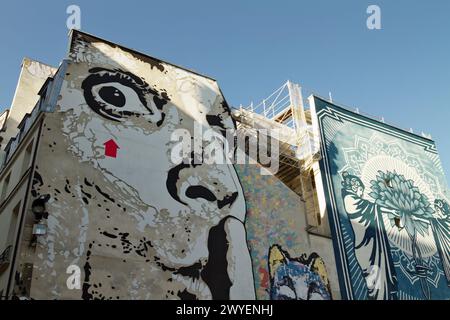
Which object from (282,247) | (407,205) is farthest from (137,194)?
(407,205)

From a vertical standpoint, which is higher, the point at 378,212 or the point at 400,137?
the point at 400,137

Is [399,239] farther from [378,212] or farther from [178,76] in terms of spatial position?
[178,76]

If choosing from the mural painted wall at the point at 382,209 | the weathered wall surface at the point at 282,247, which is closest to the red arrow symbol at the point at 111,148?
the weathered wall surface at the point at 282,247

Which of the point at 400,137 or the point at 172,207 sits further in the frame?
the point at 400,137

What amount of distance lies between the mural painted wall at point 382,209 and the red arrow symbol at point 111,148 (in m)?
9.07

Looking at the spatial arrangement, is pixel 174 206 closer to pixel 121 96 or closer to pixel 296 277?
pixel 121 96

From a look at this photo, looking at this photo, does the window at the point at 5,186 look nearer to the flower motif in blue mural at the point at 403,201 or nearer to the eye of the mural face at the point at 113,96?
the eye of the mural face at the point at 113,96

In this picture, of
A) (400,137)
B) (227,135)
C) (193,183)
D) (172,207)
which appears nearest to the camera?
(172,207)

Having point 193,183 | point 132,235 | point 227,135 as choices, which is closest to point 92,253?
point 132,235

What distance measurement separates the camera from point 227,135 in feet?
62.4

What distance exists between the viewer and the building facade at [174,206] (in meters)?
13.8

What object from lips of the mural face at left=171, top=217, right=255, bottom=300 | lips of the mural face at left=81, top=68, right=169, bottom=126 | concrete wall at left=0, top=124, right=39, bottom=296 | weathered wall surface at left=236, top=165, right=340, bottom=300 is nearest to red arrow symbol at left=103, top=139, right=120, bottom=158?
lips of the mural face at left=81, top=68, right=169, bottom=126

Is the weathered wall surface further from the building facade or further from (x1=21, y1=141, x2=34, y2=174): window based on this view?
(x1=21, y1=141, x2=34, y2=174): window
